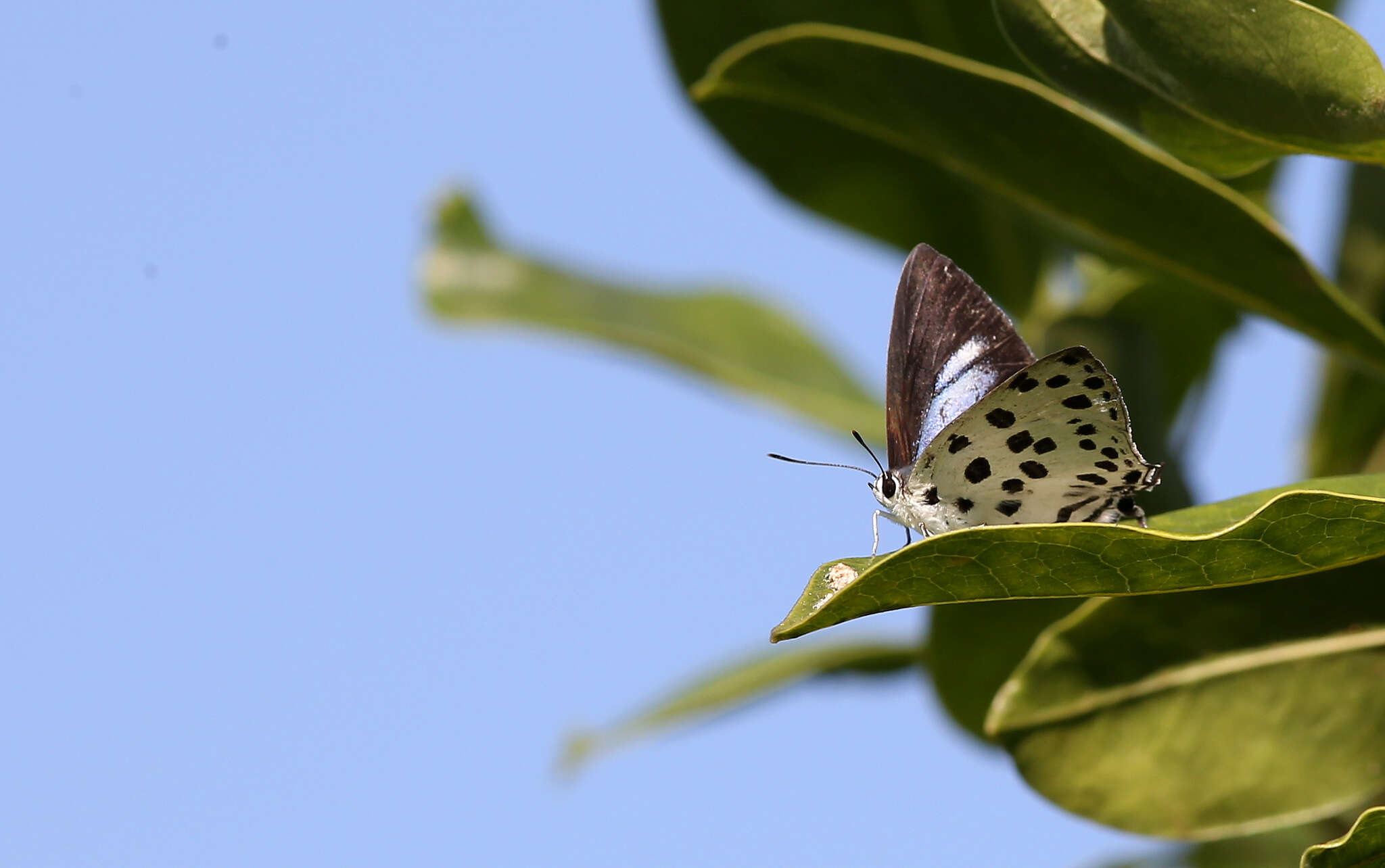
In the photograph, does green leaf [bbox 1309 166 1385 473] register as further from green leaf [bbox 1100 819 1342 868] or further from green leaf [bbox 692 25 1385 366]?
green leaf [bbox 1100 819 1342 868]

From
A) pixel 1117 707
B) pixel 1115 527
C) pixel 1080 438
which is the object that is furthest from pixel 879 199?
pixel 1115 527

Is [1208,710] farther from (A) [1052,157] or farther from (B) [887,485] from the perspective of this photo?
(A) [1052,157]

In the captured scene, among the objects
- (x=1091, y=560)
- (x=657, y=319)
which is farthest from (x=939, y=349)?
(x=657, y=319)

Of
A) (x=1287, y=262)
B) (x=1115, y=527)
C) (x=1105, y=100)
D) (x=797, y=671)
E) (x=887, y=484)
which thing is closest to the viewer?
(x=1115, y=527)

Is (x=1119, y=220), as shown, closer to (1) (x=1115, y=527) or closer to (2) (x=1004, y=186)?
(2) (x=1004, y=186)

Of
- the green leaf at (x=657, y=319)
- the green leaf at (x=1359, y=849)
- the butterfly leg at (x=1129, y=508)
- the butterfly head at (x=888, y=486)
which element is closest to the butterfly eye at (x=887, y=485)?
the butterfly head at (x=888, y=486)

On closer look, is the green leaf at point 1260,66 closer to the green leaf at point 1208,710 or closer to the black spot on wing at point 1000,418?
the black spot on wing at point 1000,418
